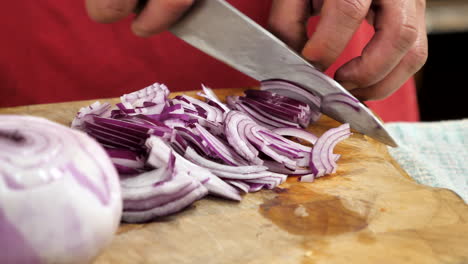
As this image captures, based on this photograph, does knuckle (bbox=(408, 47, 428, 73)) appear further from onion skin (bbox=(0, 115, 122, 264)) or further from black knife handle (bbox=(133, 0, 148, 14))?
onion skin (bbox=(0, 115, 122, 264))

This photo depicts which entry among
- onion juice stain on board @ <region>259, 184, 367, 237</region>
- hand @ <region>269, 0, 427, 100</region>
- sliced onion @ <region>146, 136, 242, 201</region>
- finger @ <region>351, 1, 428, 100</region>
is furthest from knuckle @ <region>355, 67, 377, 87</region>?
sliced onion @ <region>146, 136, 242, 201</region>

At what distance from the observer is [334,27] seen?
1789 millimetres

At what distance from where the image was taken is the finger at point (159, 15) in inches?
65.7

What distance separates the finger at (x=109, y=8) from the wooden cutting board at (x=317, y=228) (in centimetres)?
64

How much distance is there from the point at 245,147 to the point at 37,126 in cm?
72

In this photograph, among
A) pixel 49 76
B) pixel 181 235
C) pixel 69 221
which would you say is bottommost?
pixel 49 76

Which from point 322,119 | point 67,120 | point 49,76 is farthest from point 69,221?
point 49,76

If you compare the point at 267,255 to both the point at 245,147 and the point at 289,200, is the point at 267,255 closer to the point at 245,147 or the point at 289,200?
the point at 289,200

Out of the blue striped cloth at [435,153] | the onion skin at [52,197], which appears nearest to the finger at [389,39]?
the blue striped cloth at [435,153]

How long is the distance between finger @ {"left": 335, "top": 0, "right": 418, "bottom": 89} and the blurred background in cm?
247

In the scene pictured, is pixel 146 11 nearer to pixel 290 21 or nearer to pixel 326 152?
pixel 290 21

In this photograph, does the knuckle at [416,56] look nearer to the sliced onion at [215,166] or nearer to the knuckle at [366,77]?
the knuckle at [366,77]

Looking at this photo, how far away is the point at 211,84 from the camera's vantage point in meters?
2.61

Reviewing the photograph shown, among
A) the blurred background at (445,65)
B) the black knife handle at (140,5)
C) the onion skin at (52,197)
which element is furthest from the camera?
the blurred background at (445,65)
